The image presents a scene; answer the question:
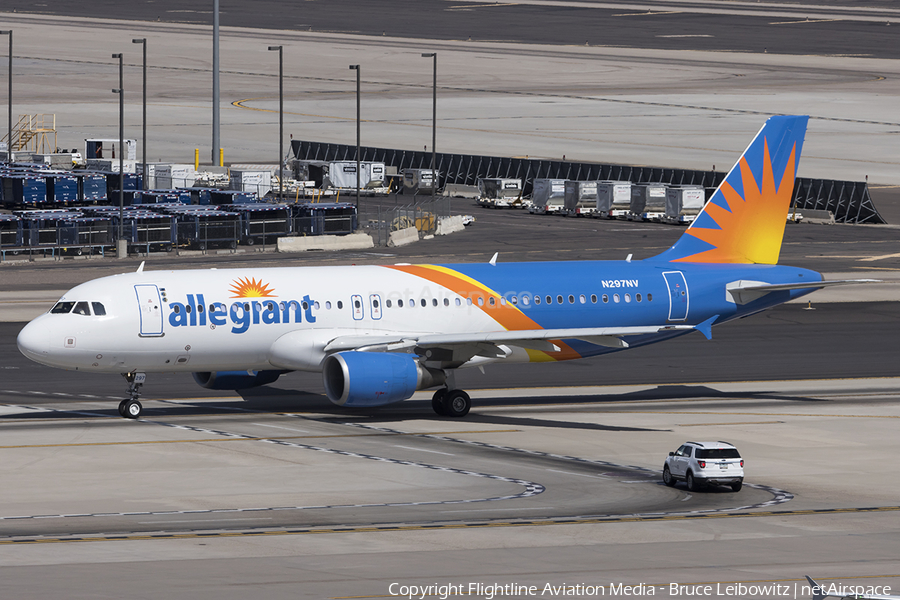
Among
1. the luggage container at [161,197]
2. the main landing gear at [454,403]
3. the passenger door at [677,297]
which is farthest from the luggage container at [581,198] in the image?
the main landing gear at [454,403]

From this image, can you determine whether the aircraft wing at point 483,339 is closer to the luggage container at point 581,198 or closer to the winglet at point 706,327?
the winglet at point 706,327

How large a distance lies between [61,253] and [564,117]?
87.8 metres

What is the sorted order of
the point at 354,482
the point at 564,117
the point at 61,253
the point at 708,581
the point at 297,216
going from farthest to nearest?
the point at 564,117 < the point at 297,216 < the point at 61,253 < the point at 354,482 < the point at 708,581

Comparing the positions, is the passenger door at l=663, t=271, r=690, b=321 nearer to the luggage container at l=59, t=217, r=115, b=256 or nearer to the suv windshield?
the suv windshield

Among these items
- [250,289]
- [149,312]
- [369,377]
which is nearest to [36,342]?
[149,312]

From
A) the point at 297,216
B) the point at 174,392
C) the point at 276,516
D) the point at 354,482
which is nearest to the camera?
the point at 276,516

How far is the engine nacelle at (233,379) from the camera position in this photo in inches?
1949

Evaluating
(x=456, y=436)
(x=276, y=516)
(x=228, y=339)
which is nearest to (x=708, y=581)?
(x=276, y=516)

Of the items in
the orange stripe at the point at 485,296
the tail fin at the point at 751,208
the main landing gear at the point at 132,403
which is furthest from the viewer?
the tail fin at the point at 751,208

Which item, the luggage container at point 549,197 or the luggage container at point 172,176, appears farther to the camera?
the luggage container at point 172,176

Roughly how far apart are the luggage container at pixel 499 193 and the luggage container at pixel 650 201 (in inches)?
504

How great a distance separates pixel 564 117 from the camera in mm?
171875

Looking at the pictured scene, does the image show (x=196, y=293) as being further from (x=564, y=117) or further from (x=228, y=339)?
(x=564, y=117)

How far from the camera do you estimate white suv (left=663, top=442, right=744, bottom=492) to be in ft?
121
